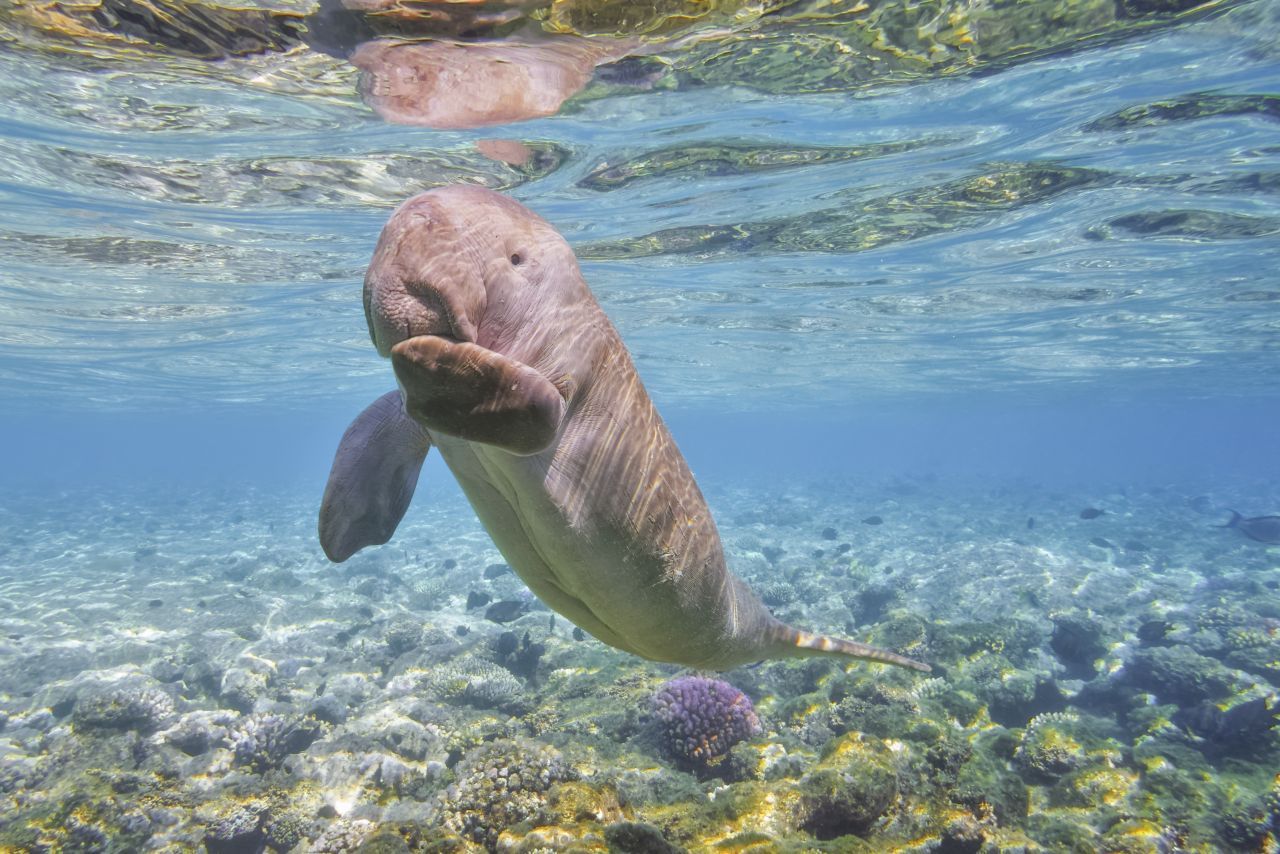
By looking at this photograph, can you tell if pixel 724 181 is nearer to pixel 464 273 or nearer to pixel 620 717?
pixel 620 717

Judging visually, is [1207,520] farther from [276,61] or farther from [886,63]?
[276,61]

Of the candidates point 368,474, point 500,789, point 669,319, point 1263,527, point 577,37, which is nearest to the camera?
point 368,474

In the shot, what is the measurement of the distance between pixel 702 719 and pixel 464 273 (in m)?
6.79

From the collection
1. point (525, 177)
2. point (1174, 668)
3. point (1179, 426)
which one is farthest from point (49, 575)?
point (1179, 426)

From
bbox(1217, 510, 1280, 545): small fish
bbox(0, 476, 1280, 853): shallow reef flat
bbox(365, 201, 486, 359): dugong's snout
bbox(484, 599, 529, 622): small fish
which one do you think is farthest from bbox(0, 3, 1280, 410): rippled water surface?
bbox(484, 599, 529, 622): small fish

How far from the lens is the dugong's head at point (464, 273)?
179 cm

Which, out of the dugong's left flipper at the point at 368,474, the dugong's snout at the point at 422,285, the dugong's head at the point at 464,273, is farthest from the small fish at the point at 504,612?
the dugong's snout at the point at 422,285

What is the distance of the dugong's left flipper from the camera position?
2.91m

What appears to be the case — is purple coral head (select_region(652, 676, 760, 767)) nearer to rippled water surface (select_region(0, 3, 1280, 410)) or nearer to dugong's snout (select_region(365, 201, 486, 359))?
dugong's snout (select_region(365, 201, 486, 359))

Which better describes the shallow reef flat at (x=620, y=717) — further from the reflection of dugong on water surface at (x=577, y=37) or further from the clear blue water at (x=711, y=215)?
the clear blue water at (x=711, y=215)

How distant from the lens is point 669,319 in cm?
2380

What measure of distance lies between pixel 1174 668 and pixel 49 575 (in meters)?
28.7

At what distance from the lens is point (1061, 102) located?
945 centimetres

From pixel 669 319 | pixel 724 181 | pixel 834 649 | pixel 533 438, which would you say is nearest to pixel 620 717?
pixel 834 649
